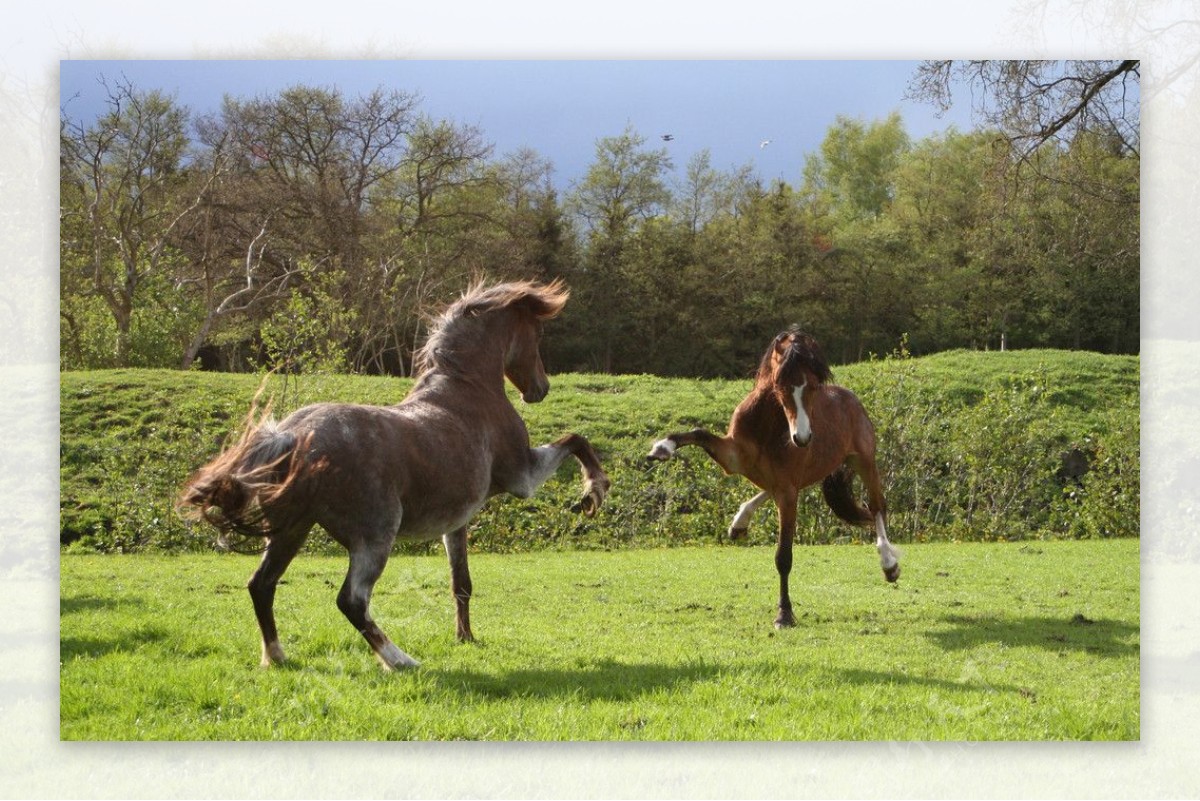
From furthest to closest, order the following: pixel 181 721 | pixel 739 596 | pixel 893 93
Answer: pixel 739 596 → pixel 893 93 → pixel 181 721

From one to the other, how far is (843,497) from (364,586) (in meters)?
3.38

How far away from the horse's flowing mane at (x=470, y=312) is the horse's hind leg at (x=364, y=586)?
106cm

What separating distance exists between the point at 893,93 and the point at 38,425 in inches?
184

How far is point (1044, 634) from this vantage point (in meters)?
5.80

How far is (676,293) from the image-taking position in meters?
6.33

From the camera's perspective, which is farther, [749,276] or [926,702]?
[749,276]

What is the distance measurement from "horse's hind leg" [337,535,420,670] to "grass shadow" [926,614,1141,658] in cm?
276

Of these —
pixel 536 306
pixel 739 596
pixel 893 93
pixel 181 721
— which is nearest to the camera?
pixel 181 721

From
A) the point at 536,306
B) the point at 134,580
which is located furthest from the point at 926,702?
the point at 134,580

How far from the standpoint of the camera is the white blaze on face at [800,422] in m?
5.56

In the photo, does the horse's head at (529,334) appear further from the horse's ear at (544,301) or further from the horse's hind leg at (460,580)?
the horse's hind leg at (460,580)

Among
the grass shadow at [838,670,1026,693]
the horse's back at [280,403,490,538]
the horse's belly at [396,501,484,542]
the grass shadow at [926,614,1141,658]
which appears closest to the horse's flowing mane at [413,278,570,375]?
the horse's back at [280,403,490,538]

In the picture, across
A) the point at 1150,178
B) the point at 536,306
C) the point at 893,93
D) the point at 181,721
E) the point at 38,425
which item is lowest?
the point at 181,721

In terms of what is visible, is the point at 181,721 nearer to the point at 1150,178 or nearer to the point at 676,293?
the point at 676,293
